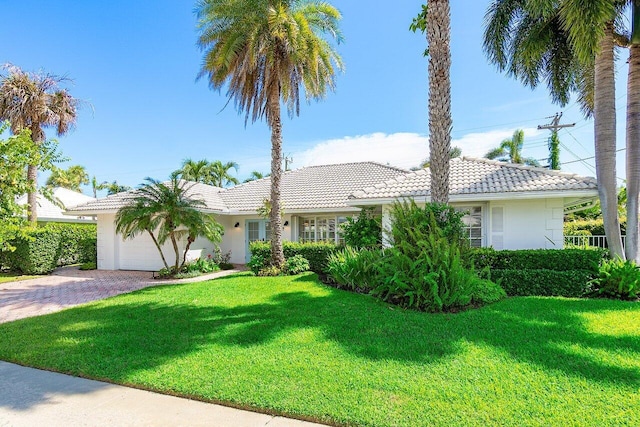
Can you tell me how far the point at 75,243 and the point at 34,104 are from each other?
836 cm

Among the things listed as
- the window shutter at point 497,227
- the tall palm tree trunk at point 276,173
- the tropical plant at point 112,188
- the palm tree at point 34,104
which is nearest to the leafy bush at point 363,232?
the tall palm tree trunk at point 276,173

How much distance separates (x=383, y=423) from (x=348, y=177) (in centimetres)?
1835

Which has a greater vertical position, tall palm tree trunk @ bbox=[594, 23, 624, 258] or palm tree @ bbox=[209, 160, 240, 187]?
palm tree @ bbox=[209, 160, 240, 187]

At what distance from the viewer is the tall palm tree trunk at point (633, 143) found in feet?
35.2

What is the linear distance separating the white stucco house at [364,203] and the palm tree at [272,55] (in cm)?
484

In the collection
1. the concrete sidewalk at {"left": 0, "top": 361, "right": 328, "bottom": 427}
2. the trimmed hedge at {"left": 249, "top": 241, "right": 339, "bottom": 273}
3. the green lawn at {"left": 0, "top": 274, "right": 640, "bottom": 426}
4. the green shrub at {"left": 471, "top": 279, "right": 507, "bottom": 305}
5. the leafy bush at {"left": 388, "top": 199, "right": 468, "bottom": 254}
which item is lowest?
the concrete sidewalk at {"left": 0, "top": 361, "right": 328, "bottom": 427}

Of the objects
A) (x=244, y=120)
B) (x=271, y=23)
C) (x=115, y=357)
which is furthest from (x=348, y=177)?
(x=115, y=357)

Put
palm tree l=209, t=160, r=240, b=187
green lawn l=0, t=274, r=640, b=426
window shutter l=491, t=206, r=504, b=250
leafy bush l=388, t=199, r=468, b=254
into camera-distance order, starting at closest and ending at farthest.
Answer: green lawn l=0, t=274, r=640, b=426 < leafy bush l=388, t=199, r=468, b=254 < window shutter l=491, t=206, r=504, b=250 < palm tree l=209, t=160, r=240, b=187

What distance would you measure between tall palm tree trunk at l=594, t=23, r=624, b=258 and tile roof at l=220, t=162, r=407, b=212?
9.89 metres

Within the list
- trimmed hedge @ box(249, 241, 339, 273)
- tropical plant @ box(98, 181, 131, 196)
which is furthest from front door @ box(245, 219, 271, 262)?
tropical plant @ box(98, 181, 131, 196)

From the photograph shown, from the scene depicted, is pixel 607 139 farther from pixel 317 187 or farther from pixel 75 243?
pixel 75 243

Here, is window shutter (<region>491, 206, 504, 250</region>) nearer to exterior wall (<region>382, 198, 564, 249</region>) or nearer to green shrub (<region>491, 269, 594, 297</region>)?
exterior wall (<region>382, 198, 564, 249</region>)

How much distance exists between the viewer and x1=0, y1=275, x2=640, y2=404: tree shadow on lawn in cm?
521

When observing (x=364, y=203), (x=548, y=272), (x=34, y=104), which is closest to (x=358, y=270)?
(x=364, y=203)
